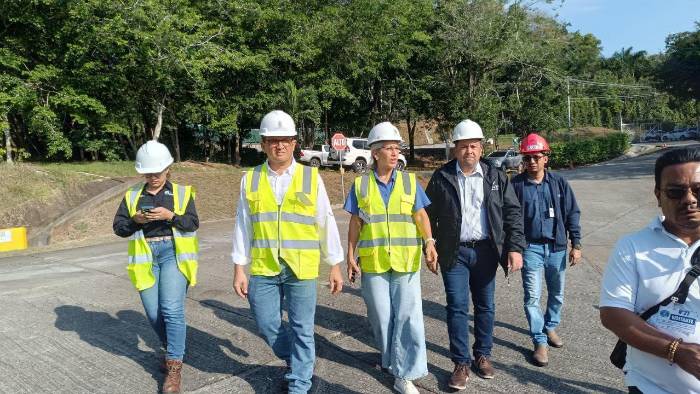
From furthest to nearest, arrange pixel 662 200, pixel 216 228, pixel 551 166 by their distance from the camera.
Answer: pixel 551 166 → pixel 216 228 → pixel 662 200

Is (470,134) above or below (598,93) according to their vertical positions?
below

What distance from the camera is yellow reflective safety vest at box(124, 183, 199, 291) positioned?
3469 millimetres

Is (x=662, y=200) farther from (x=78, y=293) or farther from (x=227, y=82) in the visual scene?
(x=227, y=82)

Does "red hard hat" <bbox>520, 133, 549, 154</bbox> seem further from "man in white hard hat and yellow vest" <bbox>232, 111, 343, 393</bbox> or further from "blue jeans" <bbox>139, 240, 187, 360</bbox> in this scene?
"blue jeans" <bbox>139, 240, 187, 360</bbox>

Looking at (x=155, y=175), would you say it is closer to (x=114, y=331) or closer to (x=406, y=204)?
(x=406, y=204)

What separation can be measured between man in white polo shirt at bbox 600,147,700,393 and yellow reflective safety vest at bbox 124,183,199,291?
2695mm

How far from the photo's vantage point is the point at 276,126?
3148mm

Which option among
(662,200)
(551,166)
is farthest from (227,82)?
(662,200)

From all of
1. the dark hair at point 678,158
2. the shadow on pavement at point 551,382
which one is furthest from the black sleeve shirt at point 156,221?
the dark hair at point 678,158

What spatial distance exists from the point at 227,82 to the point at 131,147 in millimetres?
5554

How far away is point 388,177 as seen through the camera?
342 centimetres

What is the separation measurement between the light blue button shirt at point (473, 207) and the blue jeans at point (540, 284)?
69 cm

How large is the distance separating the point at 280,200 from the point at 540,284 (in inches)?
87.8

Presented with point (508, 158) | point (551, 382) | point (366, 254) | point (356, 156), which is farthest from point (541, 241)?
point (508, 158)
